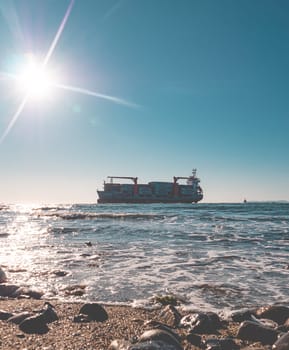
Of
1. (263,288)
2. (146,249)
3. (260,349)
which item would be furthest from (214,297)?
(146,249)

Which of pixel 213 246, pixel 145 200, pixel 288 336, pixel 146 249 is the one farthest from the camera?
pixel 145 200

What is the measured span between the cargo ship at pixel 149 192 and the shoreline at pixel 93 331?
9911 centimetres

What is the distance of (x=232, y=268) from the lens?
7.89 meters

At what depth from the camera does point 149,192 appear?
10606 centimetres

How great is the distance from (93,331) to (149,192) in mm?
102414

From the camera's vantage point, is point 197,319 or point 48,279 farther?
point 48,279

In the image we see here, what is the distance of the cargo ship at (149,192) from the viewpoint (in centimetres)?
10444


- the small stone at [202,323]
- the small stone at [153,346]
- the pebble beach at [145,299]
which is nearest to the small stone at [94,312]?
the pebble beach at [145,299]

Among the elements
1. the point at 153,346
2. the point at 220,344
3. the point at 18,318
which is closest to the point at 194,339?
the point at 220,344

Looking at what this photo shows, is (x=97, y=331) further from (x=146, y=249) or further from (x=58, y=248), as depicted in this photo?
(x=58, y=248)

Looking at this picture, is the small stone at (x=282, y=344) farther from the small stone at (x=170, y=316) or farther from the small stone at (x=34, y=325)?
the small stone at (x=34, y=325)

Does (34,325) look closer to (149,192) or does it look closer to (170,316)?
(170,316)

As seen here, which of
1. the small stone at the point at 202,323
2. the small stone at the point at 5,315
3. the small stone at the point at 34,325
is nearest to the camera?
the small stone at the point at 34,325

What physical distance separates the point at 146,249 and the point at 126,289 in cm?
478
